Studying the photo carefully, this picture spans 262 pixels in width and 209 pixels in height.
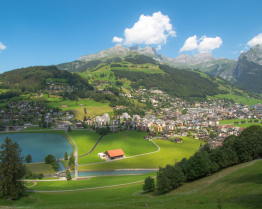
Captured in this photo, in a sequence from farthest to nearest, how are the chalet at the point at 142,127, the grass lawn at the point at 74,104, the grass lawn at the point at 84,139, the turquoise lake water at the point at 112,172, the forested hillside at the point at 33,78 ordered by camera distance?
the forested hillside at the point at 33,78 < the grass lawn at the point at 74,104 < the chalet at the point at 142,127 < the grass lawn at the point at 84,139 < the turquoise lake water at the point at 112,172

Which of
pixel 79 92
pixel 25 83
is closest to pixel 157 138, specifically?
pixel 79 92

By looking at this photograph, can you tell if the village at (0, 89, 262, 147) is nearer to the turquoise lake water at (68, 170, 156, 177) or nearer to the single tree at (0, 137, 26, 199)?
the turquoise lake water at (68, 170, 156, 177)

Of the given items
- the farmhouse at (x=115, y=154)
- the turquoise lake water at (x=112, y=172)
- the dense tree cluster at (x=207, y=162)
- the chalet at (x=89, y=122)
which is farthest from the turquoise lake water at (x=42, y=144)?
the dense tree cluster at (x=207, y=162)

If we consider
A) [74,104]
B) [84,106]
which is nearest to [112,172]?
[84,106]

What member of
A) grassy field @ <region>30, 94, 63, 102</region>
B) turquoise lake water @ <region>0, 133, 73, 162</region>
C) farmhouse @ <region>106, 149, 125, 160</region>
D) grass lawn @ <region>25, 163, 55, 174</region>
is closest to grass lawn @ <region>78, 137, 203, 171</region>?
farmhouse @ <region>106, 149, 125, 160</region>

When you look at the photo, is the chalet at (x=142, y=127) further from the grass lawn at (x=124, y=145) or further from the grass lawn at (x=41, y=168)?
the grass lawn at (x=41, y=168)

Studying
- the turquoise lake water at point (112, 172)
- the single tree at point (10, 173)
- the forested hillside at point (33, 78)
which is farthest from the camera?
the forested hillside at point (33, 78)

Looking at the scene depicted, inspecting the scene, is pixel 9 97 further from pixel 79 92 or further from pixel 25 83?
pixel 79 92
